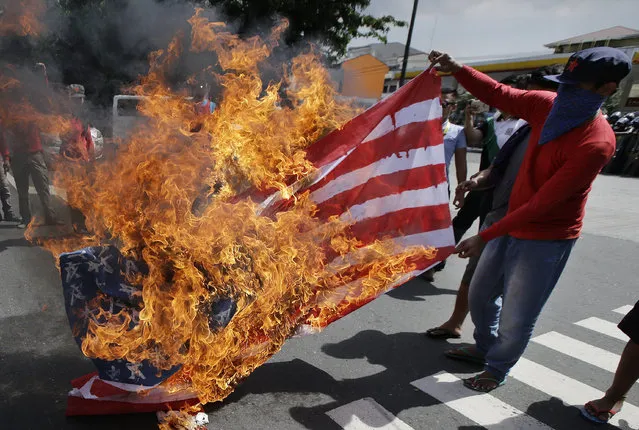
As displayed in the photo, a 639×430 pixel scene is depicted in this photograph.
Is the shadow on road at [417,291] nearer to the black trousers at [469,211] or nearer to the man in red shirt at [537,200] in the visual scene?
the black trousers at [469,211]

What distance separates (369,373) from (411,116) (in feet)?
6.26

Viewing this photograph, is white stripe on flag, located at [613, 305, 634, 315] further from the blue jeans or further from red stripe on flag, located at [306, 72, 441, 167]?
red stripe on flag, located at [306, 72, 441, 167]

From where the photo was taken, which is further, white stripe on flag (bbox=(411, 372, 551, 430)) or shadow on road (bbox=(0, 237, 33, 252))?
shadow on road (bbox=(0, 237, 33, 252))

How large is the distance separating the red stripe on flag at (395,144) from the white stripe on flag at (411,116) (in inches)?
1.1

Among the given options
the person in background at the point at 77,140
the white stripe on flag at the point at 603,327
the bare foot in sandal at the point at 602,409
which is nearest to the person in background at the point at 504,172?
the bare foot in sandal at the point at 602,409

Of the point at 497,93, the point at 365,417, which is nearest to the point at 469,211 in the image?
the point at 497,93

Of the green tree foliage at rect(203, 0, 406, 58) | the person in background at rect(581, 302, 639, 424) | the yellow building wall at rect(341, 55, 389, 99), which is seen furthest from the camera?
the yellow building wall at rect(341, 55, 389, 99)

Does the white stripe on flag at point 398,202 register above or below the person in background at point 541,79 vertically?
below

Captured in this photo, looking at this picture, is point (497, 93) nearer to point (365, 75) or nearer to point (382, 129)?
point (382, 129)

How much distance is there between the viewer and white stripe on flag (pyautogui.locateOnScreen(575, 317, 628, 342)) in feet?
14.2

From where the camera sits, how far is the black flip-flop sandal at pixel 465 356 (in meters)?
3.55

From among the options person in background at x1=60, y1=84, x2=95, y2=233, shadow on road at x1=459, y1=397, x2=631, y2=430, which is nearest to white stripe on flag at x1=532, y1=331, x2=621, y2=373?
shadow on road at x1=459, y1=397, x2=631, y2=430

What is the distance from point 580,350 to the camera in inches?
157

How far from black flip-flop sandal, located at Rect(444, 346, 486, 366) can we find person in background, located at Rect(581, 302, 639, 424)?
2.43ft
